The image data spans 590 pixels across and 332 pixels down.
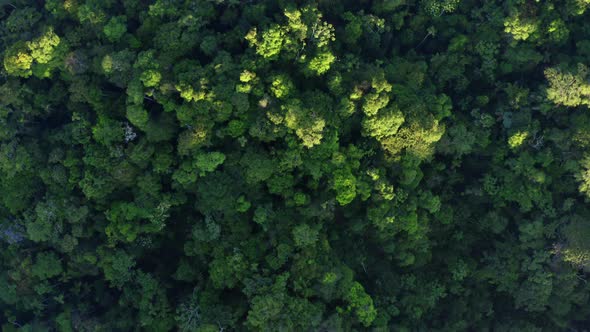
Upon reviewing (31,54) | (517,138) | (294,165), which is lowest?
(517,138)

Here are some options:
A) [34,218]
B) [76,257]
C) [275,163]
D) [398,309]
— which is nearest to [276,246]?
[275,163]

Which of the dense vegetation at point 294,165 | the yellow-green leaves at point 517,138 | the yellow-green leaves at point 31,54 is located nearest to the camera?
the dense vegetation at point 294,165

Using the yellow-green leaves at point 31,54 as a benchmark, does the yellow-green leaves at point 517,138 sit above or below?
below

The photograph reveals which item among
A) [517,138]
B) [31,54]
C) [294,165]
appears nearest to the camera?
[294,165]

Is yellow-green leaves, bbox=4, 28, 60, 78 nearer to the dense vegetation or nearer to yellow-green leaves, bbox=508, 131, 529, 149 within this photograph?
the dense vegetation

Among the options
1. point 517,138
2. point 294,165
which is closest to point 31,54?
point 294,165

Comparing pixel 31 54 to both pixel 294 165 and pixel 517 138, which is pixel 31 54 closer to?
pixel 294 165

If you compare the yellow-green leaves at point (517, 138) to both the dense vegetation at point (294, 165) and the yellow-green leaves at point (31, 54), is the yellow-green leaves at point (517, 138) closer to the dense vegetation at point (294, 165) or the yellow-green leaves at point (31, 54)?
the dense vegetation at point (294, 165)

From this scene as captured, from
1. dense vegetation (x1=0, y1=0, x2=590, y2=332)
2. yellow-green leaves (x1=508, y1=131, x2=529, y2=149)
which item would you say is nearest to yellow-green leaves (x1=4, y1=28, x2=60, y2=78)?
dense vegetation (x1=0, y1=0, x2=590, y2=332)

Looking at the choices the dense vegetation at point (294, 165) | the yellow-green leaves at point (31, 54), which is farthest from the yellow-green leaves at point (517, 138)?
the yellow-green leaves at point (31, 54)
